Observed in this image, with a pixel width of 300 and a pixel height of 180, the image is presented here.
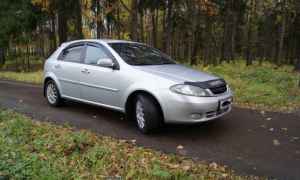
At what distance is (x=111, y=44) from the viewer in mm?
5578

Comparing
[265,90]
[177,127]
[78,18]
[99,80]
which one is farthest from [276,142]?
[78,18]

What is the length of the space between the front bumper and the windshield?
1.25 metres

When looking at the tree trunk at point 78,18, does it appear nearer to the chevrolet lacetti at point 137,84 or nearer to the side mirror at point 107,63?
the chevrolet lacetti at point 137,84

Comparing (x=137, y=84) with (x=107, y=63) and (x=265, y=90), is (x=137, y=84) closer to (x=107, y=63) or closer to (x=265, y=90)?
(x=107, y=63)

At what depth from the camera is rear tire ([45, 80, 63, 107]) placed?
6547 millimetres

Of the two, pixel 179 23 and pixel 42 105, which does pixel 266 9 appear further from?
pixel 42 105

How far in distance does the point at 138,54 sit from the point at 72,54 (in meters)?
1.71

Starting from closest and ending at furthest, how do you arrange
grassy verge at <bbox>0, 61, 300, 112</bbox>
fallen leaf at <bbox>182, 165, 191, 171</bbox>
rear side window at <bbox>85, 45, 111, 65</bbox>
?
1. fallen leaf at <bbox>182, 165, 191, 171</bbox>
2. rear side window at <bbox>85, 45, 111, 65</bbox>
3. grassy verge at <bbox>0, 61, 300, 112</bbox>

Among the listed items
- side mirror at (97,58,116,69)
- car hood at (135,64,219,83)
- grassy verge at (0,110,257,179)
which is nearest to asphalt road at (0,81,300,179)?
grassy verge at (0,110,257,179)

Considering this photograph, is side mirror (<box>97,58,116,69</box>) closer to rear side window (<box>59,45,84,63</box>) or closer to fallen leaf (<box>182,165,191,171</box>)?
rear side window (<box>59,45,84,63</box>)

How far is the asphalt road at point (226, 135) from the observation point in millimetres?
3733

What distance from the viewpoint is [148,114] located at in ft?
14.8

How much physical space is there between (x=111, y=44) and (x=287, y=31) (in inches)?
1127

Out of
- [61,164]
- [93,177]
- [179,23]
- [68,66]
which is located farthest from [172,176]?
[179,23]
